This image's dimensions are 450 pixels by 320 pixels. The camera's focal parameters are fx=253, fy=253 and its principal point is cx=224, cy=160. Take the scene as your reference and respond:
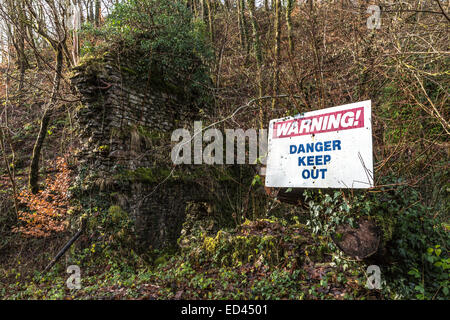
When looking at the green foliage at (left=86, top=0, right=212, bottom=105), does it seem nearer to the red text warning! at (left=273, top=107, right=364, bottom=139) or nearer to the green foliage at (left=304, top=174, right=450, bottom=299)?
the red text warning! at (left=273, top=107, right=364, bottom=139)

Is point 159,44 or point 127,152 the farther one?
point 159,44

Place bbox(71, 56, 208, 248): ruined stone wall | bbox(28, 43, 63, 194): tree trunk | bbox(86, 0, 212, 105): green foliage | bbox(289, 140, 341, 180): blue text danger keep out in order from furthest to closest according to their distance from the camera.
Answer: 1. bbox(28, 43, 63, 194): tree trunk
2. bbox(86, 0, 212, 105): green foliage
3. bbox(71, 56, 208, 248): ruined stone wall
4. bbox(289, 140, 341, 180): blue text danger keep out

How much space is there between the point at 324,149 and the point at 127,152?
5.23 m

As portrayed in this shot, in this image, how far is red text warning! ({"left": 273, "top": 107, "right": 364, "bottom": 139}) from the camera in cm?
238

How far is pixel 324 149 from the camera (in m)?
2.52

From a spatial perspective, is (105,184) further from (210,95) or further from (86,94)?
(210,95)

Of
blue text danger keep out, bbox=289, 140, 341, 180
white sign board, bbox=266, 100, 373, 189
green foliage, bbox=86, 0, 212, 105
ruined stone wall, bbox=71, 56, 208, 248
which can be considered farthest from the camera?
green foliage, bbox=86, 0, 212, 105

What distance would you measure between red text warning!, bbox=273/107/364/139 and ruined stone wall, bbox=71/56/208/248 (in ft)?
12.9

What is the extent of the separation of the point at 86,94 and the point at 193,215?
4.56 metres

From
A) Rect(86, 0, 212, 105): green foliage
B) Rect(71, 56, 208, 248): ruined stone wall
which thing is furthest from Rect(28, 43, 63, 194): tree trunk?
Rect(71, 56, 208, 248): ruined stone wall

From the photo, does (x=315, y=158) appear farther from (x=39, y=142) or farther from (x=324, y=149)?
(x=39, y=142)

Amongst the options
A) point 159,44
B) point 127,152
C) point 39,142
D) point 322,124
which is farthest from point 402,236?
point 39,142

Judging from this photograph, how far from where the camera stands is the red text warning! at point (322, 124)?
238cm
